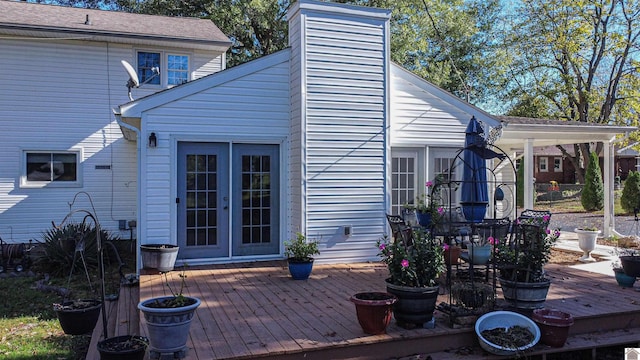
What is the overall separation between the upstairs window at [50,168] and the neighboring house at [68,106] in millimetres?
18

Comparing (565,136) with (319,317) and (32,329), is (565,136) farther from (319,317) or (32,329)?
(32,329)

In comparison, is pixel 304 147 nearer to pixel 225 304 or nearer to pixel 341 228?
pixel 341 228

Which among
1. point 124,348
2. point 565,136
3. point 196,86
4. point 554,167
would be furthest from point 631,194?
point 124,348

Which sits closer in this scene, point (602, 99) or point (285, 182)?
point (285, 182)

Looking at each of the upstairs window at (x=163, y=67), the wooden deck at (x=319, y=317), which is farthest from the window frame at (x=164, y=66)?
the wooden deck at (x=319, y=317)

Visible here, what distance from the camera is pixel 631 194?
1827 centimetres

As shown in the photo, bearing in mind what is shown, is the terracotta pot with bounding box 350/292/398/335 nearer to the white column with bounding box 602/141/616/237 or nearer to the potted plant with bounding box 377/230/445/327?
the potted plant with bounding box 377/230/445/327

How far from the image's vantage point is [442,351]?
4.30 m

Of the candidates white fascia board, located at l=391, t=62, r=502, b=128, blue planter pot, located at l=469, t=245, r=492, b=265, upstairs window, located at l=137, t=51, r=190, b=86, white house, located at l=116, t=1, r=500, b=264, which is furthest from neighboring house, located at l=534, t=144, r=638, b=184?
blue planter pot, located at l=469, t=245, r=492, b=265

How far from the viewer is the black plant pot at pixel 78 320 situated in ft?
15.6

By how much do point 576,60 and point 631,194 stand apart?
6409mm

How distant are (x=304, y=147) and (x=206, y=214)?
187 centimetres

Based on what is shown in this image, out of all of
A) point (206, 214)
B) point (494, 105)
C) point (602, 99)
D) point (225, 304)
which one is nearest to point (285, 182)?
point (206, 214)

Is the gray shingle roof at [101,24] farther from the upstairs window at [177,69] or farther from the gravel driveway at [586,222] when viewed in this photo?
the gravel driveway at [586,222]
